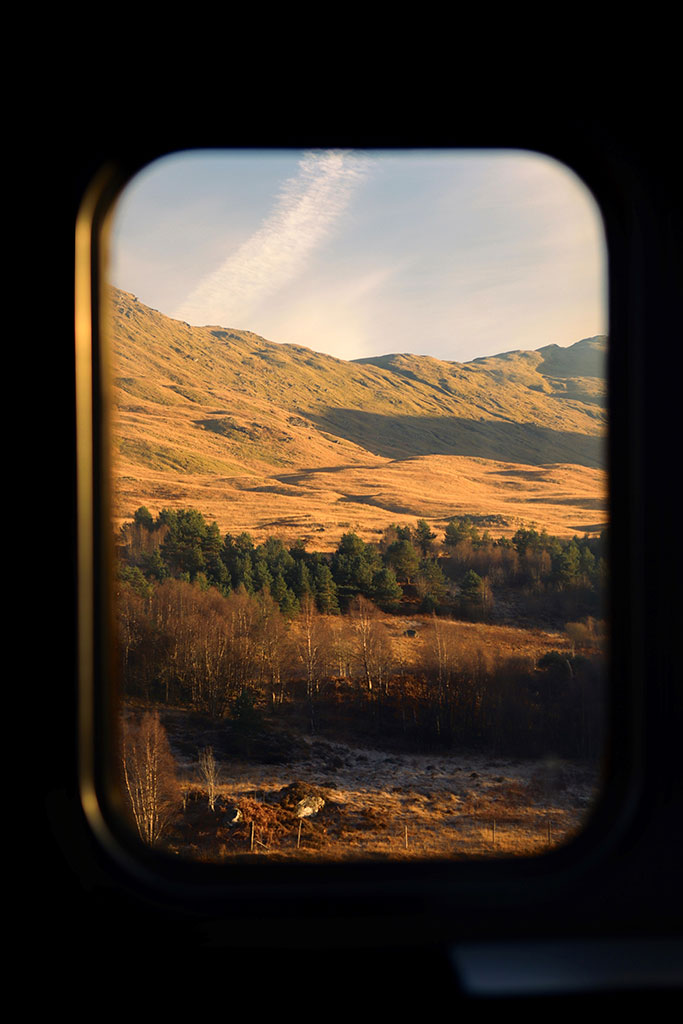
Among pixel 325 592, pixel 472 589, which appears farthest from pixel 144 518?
pixel 472 589

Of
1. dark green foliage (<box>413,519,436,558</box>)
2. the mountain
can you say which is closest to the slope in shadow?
the mountain

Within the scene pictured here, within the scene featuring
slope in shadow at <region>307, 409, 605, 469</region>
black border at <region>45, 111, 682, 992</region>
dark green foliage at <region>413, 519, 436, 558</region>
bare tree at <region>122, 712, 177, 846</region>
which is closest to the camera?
black border at <region>45, 111, 682, 992</region>

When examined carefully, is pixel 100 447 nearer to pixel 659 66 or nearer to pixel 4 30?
pixel 4 30

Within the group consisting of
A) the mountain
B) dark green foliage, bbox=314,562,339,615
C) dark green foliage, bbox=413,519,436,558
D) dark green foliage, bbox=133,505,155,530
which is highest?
the mountain

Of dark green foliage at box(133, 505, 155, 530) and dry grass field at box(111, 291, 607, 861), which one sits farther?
dark green foliage at box(133, 505, 155, 530)

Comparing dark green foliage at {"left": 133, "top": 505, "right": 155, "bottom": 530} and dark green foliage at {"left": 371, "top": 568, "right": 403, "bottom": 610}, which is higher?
dark green foliage at {"left": 133, "top": 505, "right": 155, "bottom": 530}

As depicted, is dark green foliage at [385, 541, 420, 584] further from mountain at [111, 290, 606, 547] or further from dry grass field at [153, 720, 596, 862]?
dry grass field at [153, 720, 596, 862]

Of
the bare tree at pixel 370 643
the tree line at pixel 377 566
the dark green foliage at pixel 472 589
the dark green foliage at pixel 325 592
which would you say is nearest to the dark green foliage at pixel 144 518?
the tree line at pixel 377 566
